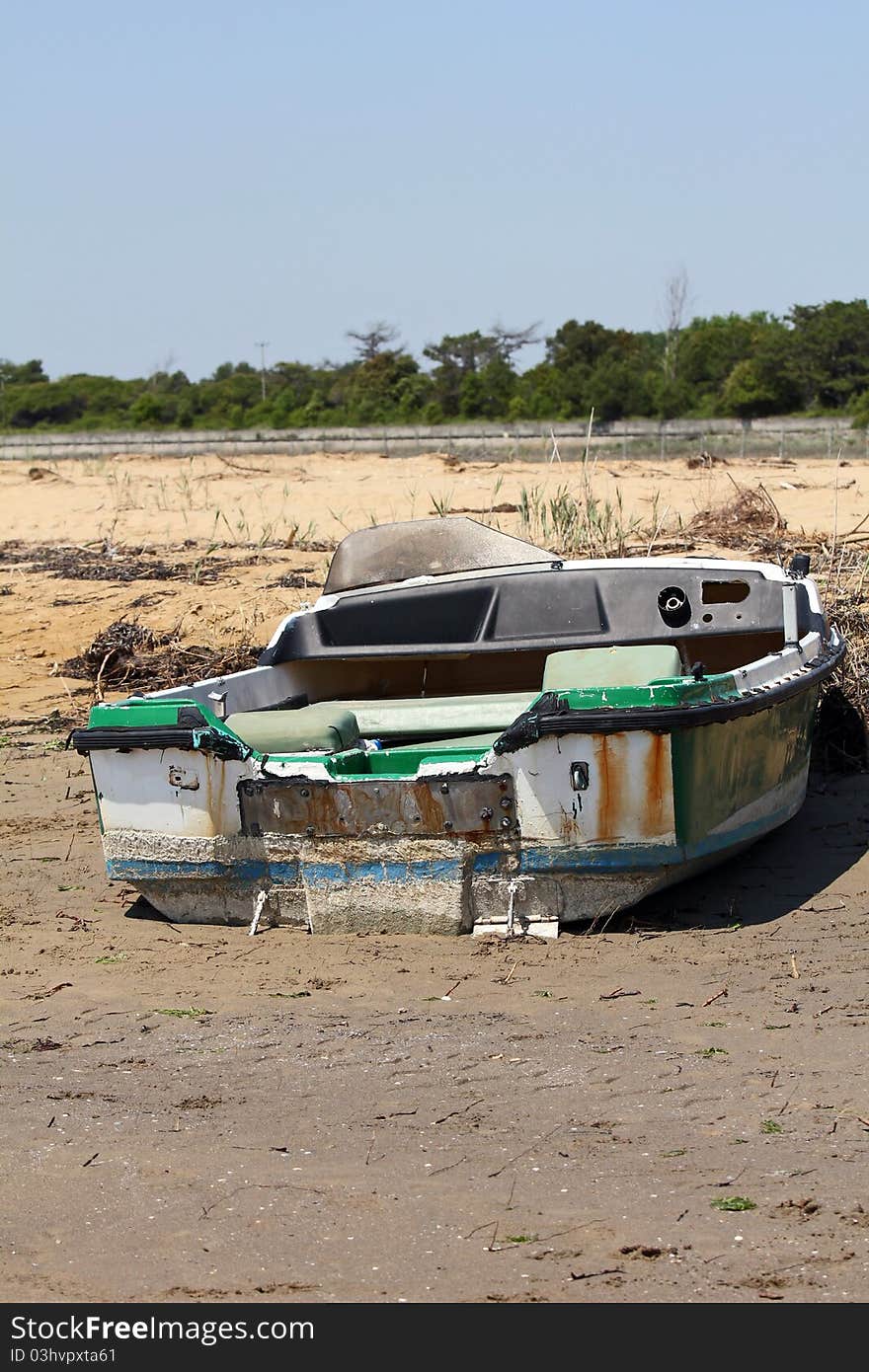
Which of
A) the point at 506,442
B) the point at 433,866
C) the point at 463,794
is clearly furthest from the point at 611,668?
the point at 506,442

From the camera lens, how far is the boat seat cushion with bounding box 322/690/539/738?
6.60m

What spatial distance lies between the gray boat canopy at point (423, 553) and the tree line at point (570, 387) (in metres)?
19.8

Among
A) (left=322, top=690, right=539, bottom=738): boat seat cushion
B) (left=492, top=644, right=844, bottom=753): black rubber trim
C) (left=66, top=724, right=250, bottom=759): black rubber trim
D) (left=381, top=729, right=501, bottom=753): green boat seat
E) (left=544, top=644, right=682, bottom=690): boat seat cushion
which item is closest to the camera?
(left=492, top=644, right=844, bottom=753): black rubber trim

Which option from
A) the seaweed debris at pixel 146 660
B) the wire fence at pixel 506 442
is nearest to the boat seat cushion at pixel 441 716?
the seaweed debris at pixel 146 660

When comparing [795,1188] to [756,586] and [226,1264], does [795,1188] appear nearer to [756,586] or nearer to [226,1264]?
[226,1264]

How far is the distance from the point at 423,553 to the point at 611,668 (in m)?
2.11

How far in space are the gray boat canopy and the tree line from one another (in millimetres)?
19785

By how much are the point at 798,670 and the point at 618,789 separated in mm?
1461

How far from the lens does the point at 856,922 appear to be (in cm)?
543

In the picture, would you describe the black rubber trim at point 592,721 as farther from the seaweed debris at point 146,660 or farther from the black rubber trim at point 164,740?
the seaweed debris at point 146,660

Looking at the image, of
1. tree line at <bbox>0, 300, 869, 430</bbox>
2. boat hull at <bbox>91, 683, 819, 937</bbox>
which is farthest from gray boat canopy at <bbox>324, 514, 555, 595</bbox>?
tree line at <bbox>0, 300, 869, 430</bbox>

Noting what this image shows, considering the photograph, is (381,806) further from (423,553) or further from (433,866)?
(423,553)

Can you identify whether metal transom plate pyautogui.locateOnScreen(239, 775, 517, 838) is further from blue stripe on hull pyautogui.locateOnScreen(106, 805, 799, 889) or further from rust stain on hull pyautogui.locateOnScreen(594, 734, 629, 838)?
rust stain on hull pyautogui.locateOnScreen(594, 734, 629, 838)

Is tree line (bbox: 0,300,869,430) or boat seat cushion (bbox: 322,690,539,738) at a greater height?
tree line (bbox: 0,300,869,430)
